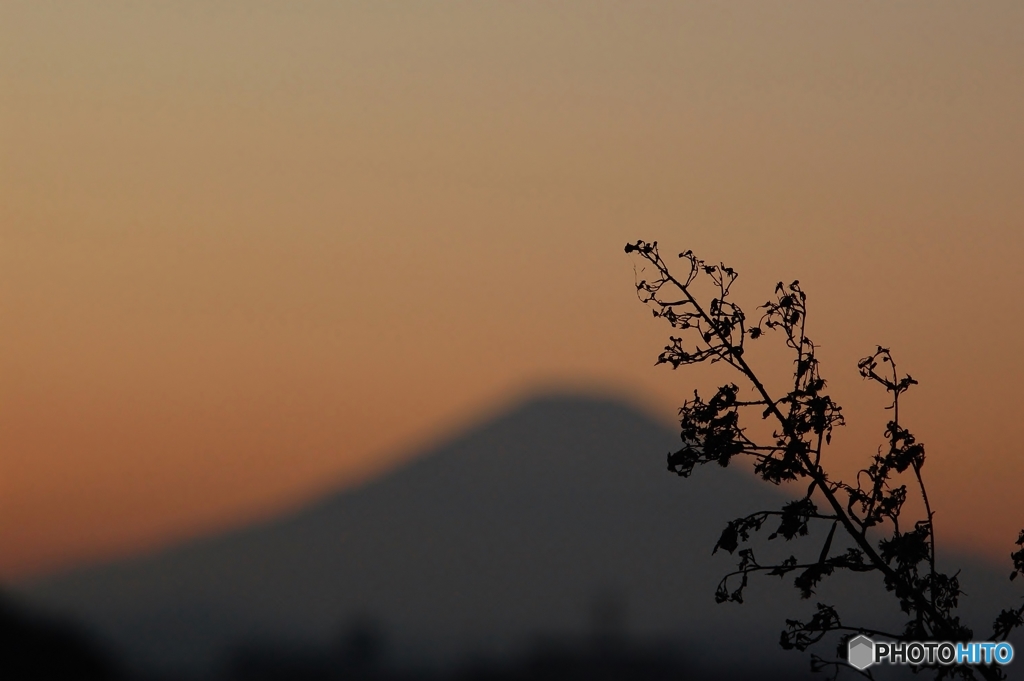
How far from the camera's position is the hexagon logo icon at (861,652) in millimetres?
10320

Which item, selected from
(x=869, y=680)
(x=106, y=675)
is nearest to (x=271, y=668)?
(x=106, y=675)

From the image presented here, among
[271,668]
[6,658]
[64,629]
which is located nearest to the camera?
[6,658]

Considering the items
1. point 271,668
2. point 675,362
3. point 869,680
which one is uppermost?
point 271,668

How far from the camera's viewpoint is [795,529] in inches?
375

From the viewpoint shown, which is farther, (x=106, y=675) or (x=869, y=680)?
(x=106, y=675)

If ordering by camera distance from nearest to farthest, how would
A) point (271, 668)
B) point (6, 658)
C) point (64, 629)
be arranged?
point (6, 658) → point (64, 629) → point (271, 668)

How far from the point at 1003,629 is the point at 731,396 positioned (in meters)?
1.89

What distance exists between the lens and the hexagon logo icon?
1032cm

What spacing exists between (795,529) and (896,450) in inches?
27.8

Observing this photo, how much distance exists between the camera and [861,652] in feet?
34.3

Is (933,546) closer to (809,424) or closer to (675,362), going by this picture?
(809,424)

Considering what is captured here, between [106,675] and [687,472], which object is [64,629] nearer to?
[106,675]

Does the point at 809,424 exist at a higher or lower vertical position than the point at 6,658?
lower

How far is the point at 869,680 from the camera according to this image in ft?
32.5
